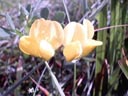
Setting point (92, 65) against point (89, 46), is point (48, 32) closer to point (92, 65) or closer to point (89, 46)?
point (89, 46)

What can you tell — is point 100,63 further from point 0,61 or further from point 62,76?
point 0,61

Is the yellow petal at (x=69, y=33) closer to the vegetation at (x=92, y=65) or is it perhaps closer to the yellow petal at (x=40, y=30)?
the yellow petal at (x=40, y=30)

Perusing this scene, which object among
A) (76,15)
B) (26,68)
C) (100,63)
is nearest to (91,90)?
(100,63)

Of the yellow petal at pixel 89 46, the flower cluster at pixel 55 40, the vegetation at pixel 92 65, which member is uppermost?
the flower cluster at pixel 55 40

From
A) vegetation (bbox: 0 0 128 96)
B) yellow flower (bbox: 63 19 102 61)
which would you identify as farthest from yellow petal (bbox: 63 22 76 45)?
vegetation (bbox: 0 0 128 96)

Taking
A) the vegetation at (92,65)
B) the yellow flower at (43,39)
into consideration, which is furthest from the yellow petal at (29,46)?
the vegetation at (92,65)

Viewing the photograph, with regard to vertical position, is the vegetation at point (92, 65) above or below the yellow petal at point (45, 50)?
below

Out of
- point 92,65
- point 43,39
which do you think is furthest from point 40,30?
point 92,65

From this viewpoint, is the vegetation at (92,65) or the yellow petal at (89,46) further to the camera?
the vegetation at (92,65)
